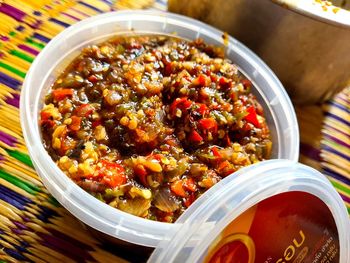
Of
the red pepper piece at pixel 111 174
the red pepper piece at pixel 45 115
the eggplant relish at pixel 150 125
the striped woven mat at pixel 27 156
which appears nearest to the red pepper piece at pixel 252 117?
the eggplant relish at pixel 150 125

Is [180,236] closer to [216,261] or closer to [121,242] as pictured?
[216,261]

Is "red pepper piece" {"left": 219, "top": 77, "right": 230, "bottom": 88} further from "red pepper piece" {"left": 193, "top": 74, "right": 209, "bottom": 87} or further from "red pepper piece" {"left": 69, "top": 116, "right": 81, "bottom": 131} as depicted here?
"red pepper piece" {"left": 69, "top": 116, "right": 81, "bottom": 131}

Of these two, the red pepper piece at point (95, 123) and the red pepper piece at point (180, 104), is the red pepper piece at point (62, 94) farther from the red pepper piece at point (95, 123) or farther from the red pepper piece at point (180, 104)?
the red pepper piece at point (180, 104)

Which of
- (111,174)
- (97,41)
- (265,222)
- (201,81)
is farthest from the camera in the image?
(97,41)

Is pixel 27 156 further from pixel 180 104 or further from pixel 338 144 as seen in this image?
pixel 338 144

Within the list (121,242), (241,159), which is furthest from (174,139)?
(121,242)

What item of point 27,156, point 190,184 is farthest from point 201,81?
point 27,156
